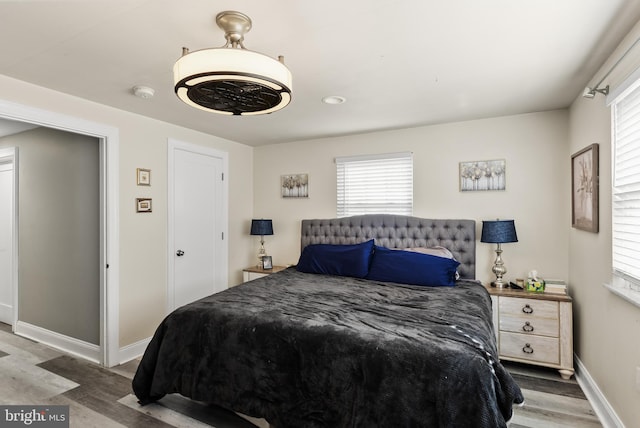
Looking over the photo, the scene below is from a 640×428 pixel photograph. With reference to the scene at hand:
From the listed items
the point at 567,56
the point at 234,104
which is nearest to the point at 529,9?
the point at 567,56

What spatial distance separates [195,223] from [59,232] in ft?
4.46

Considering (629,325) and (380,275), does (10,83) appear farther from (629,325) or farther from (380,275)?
(629,325)

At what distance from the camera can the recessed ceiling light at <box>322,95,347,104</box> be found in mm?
2896

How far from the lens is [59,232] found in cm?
363

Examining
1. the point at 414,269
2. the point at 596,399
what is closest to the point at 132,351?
the point at 414,269

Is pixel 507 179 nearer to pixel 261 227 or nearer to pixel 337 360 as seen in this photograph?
pixel 337 360

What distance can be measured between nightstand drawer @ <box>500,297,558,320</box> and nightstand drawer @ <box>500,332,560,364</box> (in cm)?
19

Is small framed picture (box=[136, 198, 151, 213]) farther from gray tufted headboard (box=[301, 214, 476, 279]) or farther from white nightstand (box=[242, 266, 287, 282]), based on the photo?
gray tufted headboard (box=[301, 214, 476, 279])

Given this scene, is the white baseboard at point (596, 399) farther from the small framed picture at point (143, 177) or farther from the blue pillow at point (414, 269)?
the small framed picture at point (143, 177)

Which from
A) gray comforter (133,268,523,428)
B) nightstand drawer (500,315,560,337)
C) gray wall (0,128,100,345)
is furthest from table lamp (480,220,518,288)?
gray wall (0,128,100,345)

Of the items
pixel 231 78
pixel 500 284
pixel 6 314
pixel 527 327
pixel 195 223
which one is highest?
pixel 231 78

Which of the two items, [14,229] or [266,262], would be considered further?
[266,262]

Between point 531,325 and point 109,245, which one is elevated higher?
point 109,245

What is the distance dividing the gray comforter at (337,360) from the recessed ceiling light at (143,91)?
5.59 feet
